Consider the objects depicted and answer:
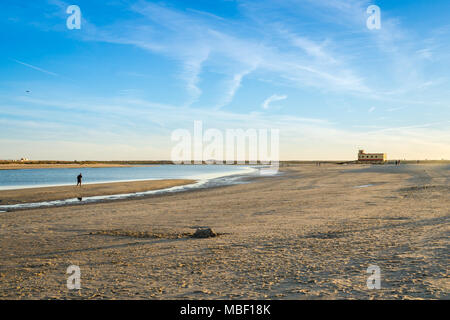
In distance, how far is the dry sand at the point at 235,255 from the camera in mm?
6570

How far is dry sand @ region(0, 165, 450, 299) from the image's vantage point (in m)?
6.57

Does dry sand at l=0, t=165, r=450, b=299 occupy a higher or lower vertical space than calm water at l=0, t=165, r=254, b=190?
higher

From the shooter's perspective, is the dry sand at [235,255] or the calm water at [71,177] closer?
the dry sand at [235,255]

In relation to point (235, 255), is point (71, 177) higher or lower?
lower

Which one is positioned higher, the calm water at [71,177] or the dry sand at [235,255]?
the dry sand at [235,255]

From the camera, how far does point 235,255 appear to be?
360 inches

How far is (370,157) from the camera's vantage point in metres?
174

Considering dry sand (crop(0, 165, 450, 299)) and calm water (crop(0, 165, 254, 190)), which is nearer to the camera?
dry sand (crop(0, 165, 450, 299))

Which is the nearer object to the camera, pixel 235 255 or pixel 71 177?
pixel 235 255
